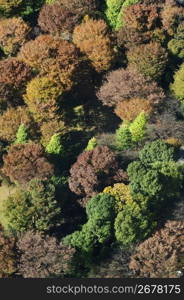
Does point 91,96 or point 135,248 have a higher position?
point 91,96

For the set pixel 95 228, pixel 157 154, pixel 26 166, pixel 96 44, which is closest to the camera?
pixel 95 228

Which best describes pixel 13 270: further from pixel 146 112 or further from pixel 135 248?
pixel 146 112

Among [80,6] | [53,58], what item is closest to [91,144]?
[53,58]

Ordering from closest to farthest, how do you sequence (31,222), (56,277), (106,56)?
(56,277) < (31,222) < (106,56)

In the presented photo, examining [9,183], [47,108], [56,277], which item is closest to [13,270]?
[56,277]

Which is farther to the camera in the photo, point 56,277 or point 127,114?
point 127,114

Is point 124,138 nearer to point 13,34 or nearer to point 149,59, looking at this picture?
point 149,59

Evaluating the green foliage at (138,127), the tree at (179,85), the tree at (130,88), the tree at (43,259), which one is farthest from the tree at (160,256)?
the tree at (179,85)
